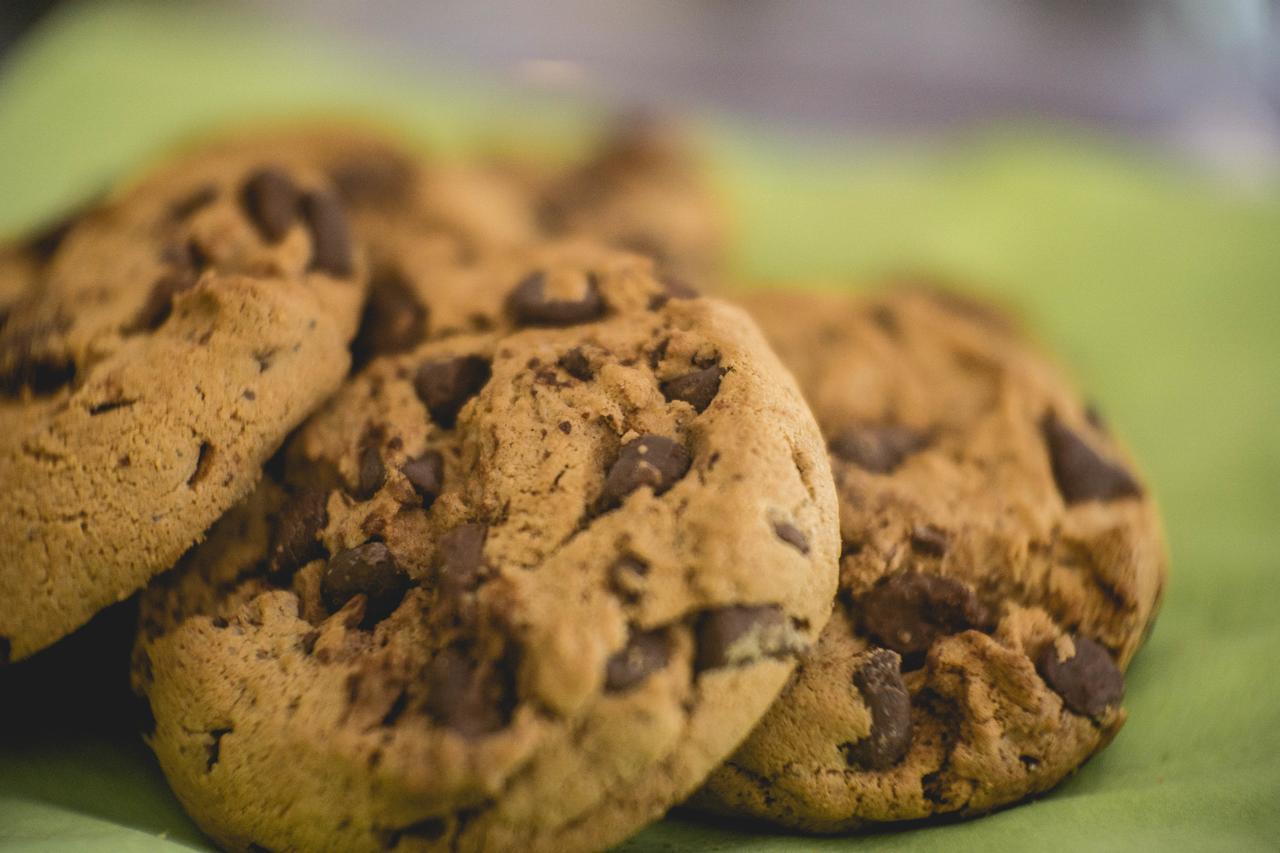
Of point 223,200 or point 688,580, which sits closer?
point 688,580

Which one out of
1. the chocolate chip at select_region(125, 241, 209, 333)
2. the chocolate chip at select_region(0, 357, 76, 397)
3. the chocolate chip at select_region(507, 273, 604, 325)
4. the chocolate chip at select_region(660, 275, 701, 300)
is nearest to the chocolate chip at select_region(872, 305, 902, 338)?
the chocolate chip at select_region(660, 275, 701, 300)

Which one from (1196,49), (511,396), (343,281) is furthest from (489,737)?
(1196,49)

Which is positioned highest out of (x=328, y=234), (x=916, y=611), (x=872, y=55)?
(x=872, y=55)

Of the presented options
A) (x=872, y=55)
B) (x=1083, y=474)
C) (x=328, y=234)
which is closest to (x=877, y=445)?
(x=1083, y=474)

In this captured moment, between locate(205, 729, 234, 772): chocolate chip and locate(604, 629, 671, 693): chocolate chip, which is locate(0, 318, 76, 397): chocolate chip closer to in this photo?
locate(205, 729, 234, 772): chocolate chip

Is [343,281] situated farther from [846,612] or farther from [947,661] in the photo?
[947,661]

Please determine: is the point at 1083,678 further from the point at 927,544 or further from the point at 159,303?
the point at 159,303

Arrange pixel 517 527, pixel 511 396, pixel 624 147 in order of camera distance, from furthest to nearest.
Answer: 1. pixel 624 147
2. pixel 511 396
3. pixel 517 527
